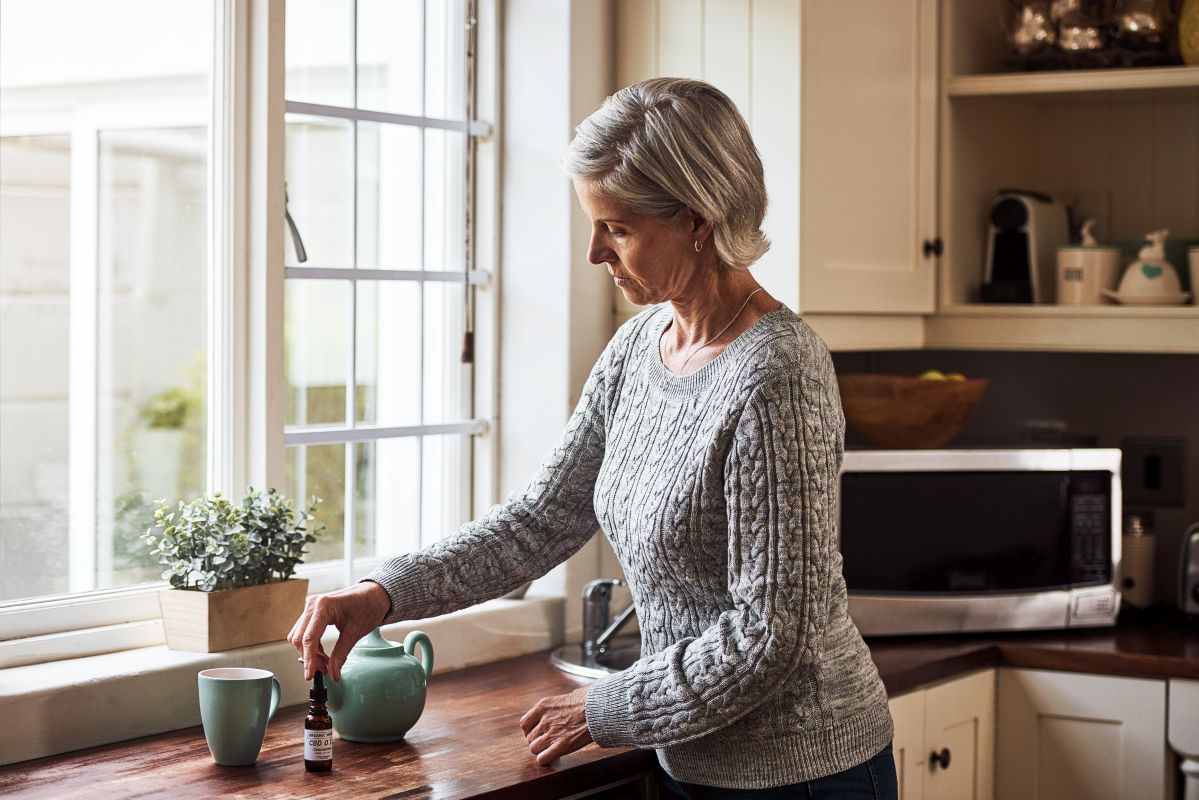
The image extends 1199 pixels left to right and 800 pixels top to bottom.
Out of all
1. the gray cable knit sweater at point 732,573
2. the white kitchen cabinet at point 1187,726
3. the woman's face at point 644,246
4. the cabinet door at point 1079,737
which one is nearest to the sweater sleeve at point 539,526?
the gray cable knit sweater at point 732,573

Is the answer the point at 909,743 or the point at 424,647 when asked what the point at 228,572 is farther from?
the point at 909,743

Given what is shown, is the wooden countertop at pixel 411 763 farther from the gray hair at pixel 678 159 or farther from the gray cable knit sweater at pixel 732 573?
the gray hair at pixel 678 159

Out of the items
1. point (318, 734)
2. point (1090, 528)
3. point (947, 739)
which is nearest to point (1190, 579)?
point (1090, 528)

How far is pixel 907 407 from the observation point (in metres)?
2.50

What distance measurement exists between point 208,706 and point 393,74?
1186 mm

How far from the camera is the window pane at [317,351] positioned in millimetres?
2316

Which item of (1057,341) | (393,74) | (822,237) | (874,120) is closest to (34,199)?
(393,74)

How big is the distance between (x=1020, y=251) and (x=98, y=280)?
5.56ft

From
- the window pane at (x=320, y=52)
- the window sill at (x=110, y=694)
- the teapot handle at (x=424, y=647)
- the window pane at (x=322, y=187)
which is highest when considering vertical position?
the window pane at (x=320, y=52)

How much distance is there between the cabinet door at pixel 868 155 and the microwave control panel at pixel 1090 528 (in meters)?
0.44

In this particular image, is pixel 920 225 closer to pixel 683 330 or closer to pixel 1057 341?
pixel 1057 341

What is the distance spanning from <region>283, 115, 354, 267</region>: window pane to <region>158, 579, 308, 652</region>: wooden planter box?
58cm

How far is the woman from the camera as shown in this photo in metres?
1.49

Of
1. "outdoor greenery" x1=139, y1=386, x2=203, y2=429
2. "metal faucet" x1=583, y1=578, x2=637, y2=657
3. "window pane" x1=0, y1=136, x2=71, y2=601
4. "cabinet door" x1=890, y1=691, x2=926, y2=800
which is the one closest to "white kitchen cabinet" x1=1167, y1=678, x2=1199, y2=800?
"cabinet door" x1=890, y1=691, x2=926, y2=800
